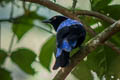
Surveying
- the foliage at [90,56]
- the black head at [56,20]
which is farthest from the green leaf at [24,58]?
the black head at [56,20]

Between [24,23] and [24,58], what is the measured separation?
26 centimetres

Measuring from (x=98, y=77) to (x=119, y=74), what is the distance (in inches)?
5.8

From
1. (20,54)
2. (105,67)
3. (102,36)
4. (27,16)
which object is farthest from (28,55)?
(102,36)

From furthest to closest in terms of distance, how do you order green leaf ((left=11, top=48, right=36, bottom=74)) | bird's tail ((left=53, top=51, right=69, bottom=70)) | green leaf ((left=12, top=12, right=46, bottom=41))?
green leaf ((left=12, top=12, right=46, bottom=41)) → green leaf ((left=11, top=48, right=36, bottom=74)) → bird's tail ((left=53, top=51, right=69, bottom=70))

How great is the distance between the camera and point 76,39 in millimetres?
2104

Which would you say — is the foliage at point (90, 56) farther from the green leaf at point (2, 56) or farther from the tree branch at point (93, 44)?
the tree branch at point (93, 44)

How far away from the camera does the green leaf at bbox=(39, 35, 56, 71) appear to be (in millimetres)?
2521

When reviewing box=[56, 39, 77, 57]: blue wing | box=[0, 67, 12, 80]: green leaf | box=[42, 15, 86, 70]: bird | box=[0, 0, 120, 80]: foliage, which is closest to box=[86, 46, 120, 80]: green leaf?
box=[0, 0, 120, 80]: foliage

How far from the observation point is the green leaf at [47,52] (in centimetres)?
252

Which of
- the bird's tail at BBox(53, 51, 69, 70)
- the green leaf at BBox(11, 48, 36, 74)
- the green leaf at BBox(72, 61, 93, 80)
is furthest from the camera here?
the green leaf at BBox(11, 48, 36, 74)

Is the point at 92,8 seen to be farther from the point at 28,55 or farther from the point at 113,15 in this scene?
the point at 28,55

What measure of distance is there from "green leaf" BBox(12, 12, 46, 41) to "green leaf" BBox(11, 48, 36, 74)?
0.15 metres

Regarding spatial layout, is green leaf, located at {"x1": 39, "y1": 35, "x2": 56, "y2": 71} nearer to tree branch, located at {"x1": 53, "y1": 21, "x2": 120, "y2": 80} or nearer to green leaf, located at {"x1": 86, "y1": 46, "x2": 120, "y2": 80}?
green leaf, located at {"x1": 86, "y1": 46, "x2": 120, "y2": 80}

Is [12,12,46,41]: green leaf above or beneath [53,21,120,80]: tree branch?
beneath
